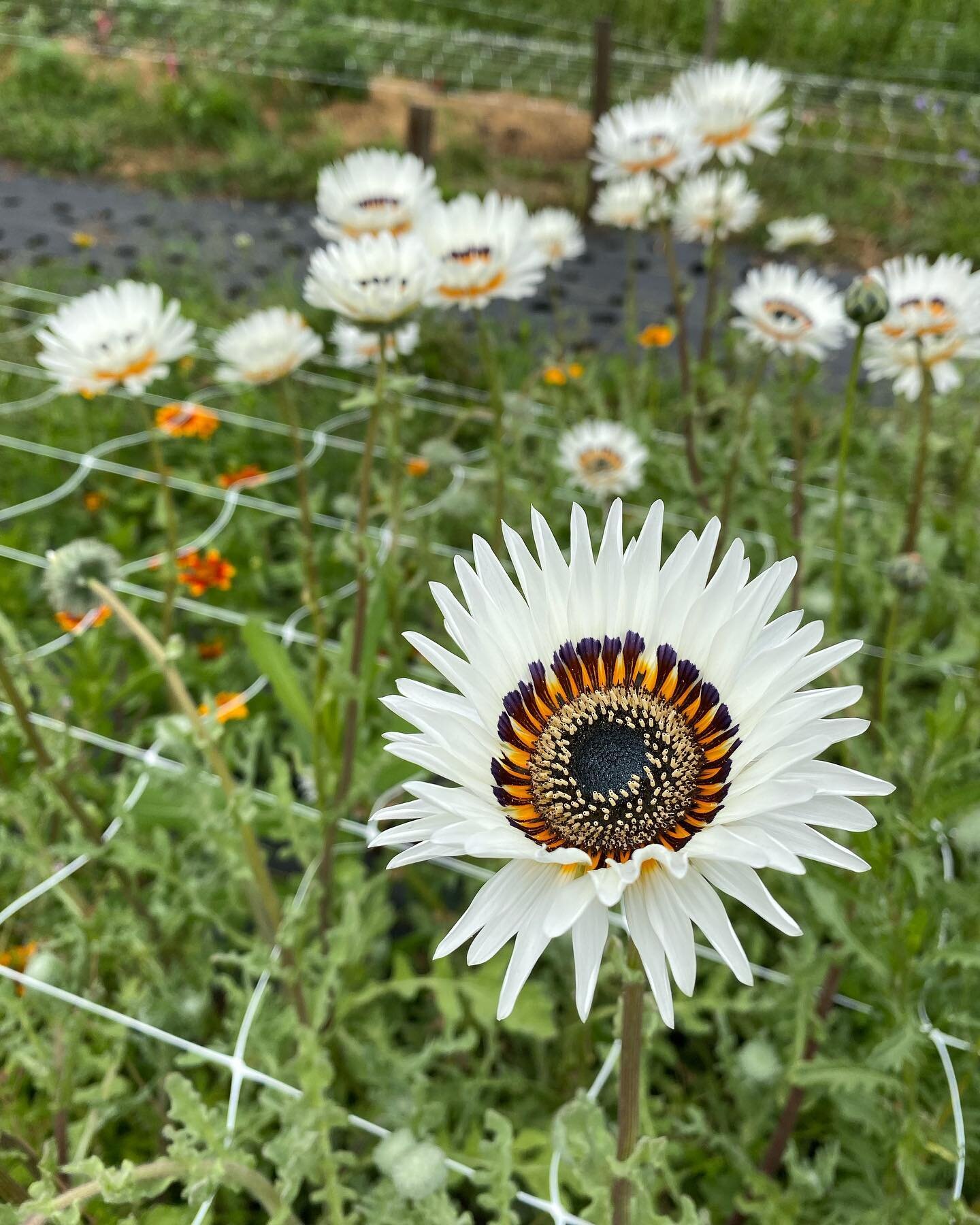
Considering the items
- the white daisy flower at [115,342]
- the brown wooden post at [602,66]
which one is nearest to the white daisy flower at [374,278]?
the white daisy flower at [115,342]

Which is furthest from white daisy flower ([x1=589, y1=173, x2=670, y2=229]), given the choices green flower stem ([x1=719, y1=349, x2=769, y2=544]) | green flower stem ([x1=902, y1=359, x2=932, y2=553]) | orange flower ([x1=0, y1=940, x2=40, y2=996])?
orange flower ([x1=0, y1=940, x2=40, y2=996])

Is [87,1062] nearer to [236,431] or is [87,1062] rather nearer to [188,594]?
[188,594]

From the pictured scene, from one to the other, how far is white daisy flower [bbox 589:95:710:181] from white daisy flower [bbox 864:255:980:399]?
580 mm

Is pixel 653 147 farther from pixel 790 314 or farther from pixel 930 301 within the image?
pixel 930 301

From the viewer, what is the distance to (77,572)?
175 centimetres

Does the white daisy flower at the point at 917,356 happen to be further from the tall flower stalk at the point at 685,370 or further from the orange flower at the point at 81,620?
the orange flower at the point at 81,620

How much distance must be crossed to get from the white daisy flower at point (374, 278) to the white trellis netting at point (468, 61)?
4.00 m

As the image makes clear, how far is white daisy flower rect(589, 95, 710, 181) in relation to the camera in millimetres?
2377

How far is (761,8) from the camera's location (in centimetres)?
699

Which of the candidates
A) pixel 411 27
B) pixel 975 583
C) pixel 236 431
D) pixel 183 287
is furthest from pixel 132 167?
pixel 975 583

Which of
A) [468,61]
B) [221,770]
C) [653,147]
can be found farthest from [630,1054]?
[468,61]

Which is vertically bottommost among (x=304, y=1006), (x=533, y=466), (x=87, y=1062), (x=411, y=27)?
(x=87, y=1062)

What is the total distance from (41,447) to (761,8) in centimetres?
634

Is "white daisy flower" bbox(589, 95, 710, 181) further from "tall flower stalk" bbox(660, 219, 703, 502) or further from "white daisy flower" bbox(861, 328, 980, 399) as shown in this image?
"white daisy flower" bbox(861, 328, 980, 399)
